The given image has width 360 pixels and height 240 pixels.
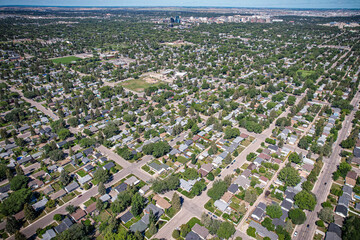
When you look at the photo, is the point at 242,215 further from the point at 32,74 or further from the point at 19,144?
the point at 32,74

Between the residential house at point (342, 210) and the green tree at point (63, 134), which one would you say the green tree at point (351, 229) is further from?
the green tree at point (63, 134)

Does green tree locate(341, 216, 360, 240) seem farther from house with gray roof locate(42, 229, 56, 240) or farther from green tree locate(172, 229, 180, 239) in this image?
house with gray roof locate(42, 229, 56, 240)

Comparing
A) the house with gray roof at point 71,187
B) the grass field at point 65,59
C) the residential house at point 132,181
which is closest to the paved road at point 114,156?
the residential house at point 132,181

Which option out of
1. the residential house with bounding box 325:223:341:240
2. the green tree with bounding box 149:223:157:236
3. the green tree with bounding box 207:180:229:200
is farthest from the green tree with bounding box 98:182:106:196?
the residential house with bounding box 325:223:341:240

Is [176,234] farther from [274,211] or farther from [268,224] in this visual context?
[274,211]

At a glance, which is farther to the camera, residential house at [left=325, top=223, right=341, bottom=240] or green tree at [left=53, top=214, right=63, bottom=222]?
green tree at [left=53, top=214, right=63, bottom=222]

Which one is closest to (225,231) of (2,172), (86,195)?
(86,195)
